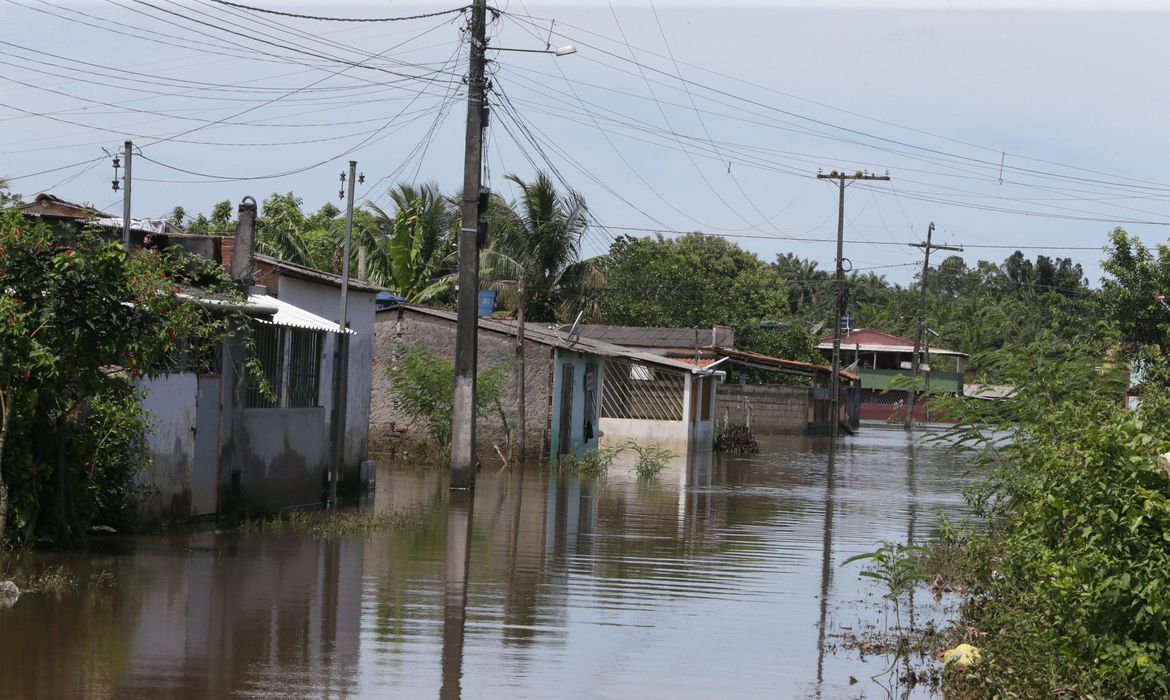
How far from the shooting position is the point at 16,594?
10352mm

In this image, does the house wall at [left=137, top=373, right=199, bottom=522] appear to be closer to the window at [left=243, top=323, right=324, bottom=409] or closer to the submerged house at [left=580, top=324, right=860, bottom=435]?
the window at [left=243, top=323, right=324, bottom=409]

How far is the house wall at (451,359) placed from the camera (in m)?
29.3

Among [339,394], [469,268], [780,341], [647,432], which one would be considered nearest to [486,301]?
[647,432]

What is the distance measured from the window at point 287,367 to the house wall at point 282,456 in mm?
203

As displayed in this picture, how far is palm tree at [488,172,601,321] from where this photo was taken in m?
44.4

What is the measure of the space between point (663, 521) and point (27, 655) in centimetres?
1161

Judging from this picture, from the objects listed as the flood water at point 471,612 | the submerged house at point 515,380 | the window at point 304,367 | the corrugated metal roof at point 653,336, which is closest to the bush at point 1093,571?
the flood water at point 471,612

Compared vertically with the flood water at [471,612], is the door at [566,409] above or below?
above

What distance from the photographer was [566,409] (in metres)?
31.2

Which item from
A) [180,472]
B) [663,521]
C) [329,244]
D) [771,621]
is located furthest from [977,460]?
[329,244]

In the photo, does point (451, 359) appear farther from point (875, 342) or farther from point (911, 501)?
point (875, 342)

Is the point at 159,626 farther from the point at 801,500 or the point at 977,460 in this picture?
the point at 801,500

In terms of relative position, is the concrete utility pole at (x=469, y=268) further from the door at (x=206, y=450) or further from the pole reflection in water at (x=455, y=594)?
the door at (x=206, y=450)

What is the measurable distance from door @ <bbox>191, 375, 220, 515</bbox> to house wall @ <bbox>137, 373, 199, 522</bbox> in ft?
0.42
